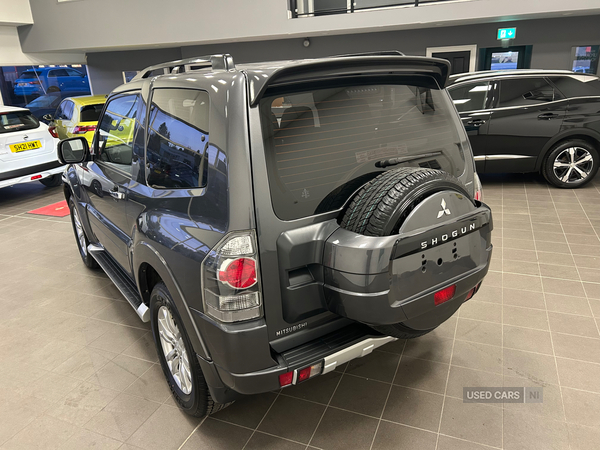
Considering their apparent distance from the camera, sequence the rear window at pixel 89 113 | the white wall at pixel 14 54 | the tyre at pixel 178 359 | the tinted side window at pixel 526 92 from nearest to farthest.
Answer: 1. the tyre at pixel 178 359
2. the tinted side window at pixel 526 92
3. the rear window at pixel 89 113
4. the white wall at pixel 14 54

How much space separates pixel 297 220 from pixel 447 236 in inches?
26.5

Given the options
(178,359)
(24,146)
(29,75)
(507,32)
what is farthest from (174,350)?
(29,75)

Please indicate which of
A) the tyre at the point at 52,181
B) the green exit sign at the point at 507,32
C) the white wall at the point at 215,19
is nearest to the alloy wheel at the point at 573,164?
the white wall at the point at 215,19

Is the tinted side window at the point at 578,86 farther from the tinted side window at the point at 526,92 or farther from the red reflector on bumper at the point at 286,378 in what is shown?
the red reflector on bumper at the point at 286,378

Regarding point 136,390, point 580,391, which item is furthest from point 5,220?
point 580,391

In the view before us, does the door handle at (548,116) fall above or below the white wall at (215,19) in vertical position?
below

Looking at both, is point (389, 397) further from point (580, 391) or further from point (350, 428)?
point (580, 391)

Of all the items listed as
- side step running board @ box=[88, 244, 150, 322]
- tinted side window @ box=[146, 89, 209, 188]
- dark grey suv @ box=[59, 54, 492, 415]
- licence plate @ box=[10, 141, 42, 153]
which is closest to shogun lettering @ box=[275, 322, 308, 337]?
dark grey suv @ box=[59, 54, 492, 415]

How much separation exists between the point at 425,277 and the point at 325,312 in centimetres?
48

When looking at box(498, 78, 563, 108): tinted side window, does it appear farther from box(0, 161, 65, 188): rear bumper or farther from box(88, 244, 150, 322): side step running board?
box(0, 161, 65, 188): rear bumper

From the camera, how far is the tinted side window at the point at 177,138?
78.5 inches

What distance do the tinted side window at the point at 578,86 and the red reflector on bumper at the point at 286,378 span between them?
6724 millimetres

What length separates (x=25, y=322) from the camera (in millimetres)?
3596

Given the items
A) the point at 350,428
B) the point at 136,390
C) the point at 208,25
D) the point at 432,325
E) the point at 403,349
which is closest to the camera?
the point at 432,325
